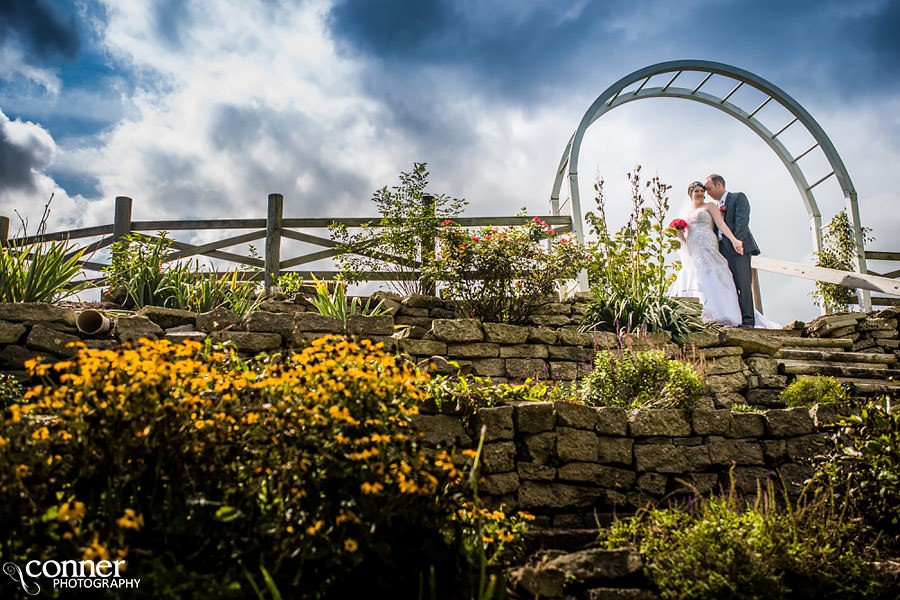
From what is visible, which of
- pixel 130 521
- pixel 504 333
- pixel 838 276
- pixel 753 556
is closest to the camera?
pixel 130 521

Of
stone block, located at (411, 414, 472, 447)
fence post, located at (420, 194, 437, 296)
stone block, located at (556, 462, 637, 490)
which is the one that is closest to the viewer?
stone block, located at (411, 414, 472, 447)

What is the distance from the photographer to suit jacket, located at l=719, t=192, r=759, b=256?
820 centimetres

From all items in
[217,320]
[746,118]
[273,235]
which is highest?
[746,118]

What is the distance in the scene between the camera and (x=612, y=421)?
4.01m

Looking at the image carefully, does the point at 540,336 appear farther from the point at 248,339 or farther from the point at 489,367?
the point at 248,339

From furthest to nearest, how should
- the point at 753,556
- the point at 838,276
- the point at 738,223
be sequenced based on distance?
the point at 738,223 < the point at 838,276 < the point at 753,556

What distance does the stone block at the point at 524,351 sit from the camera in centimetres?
554

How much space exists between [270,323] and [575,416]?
8.36 ft

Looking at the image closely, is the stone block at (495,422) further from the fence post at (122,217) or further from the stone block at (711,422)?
the fence post at (122,217)

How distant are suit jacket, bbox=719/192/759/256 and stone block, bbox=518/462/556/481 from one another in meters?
5.70

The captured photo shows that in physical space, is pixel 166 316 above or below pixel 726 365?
above

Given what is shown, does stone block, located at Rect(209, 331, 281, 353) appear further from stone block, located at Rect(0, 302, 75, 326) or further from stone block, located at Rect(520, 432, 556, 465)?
stone block, located at Rect(520, 432, 556, 465)

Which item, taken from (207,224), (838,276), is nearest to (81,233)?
(207,224)

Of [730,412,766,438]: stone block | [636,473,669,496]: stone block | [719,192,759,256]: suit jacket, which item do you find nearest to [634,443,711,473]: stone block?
[636,473,669,496]: stone block
